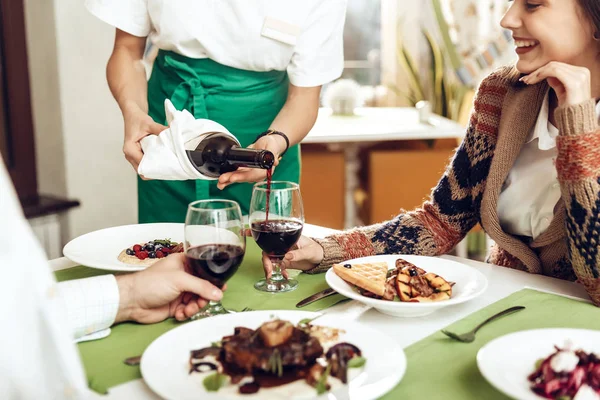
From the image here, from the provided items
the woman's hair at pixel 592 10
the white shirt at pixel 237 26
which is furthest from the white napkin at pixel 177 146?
the woman's hair at pixel 592 10

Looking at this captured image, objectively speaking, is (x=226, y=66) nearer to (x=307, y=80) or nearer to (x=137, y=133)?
(x=307, y=80)

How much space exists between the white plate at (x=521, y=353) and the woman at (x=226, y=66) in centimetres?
94

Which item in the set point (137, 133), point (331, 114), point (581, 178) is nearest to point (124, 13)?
point (137, 133)

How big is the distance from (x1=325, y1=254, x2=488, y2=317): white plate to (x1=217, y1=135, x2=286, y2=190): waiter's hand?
1.12 ft

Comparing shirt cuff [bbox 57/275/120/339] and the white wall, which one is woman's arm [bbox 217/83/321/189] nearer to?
shirt cuff [bbox 57/275/120/339]

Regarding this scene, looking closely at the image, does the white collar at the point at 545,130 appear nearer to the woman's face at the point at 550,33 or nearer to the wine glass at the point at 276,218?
the woman's face at the point at 550,33

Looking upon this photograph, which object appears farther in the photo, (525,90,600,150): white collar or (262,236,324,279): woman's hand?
(525,90,600,150): white collar

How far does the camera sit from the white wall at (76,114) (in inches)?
113

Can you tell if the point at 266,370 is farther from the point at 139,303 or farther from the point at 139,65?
the point at 139,65

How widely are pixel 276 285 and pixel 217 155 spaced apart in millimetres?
302

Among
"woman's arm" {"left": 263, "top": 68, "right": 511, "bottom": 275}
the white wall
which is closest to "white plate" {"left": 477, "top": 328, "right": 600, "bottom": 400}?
"woman's arm" {"left": 263, "top": 68, "right": 511, "bottom": 275}

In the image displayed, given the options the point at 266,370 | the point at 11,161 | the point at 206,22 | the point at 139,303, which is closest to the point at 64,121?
the point at 11,161

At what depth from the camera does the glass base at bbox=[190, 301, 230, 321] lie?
1136 mm

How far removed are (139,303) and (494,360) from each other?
1.85 feet
